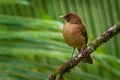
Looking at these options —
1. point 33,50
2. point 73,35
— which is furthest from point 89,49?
point 33,50

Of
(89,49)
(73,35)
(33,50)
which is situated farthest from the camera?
(33,50)

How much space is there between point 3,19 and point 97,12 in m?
1.01

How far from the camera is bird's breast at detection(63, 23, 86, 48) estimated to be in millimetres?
1329

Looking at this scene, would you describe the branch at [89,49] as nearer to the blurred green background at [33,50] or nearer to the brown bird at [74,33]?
the brown bird at [74,33]

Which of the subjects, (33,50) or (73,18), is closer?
(73,18)

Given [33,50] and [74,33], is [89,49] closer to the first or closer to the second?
[74,33]

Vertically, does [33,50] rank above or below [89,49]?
below

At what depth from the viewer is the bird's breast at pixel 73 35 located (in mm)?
1329

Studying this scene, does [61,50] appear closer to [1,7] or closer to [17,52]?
[17,52]

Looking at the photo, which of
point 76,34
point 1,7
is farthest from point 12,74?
point 1,7

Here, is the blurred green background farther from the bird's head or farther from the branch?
the branch

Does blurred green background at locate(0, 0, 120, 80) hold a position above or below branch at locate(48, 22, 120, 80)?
below

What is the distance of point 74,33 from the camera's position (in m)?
1.35

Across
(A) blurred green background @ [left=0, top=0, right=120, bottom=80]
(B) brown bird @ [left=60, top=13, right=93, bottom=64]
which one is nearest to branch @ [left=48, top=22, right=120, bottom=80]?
(B) brown bird @ [left=60, top=13, right=93, bottom=64]
